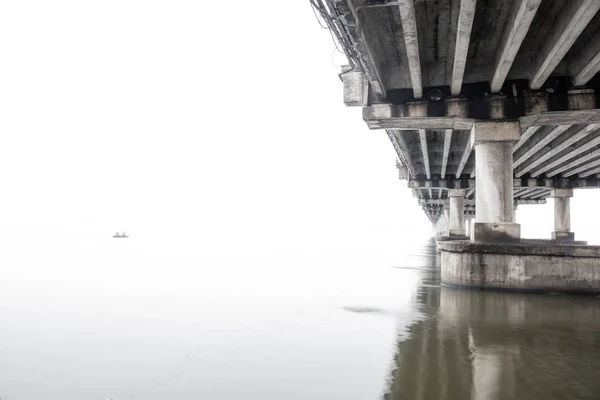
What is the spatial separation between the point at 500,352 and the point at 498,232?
740cm

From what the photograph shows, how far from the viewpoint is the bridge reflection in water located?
5039 millimetres

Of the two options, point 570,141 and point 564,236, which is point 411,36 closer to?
point 570,141

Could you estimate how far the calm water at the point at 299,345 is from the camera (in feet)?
17.3

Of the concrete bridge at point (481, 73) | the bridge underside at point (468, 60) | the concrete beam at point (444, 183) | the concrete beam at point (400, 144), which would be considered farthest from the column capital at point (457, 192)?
the concrete bridge at point (481, 73)

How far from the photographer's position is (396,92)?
14.6 meters

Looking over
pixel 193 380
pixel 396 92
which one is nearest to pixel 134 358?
pixel 193 380

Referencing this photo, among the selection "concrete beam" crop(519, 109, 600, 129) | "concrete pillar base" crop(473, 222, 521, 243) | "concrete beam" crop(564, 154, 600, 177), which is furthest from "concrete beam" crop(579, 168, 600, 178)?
"concrete pillar base" crop(473, 222, 521, 243)

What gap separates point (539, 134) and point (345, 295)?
12679 millimetres

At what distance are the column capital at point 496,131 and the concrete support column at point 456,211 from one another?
21.2m

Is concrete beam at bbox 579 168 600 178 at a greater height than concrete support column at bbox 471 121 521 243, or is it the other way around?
concrete beam at bbox 579 168 600 178

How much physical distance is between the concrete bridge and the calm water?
141 inches

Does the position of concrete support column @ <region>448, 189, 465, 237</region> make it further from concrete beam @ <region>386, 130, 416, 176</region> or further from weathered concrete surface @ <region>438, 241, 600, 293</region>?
weathered concrete surface @ <region>438, 241, 600, 293</region>

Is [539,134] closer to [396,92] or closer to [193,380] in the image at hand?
[396,92]

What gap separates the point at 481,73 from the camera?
1348 cm
